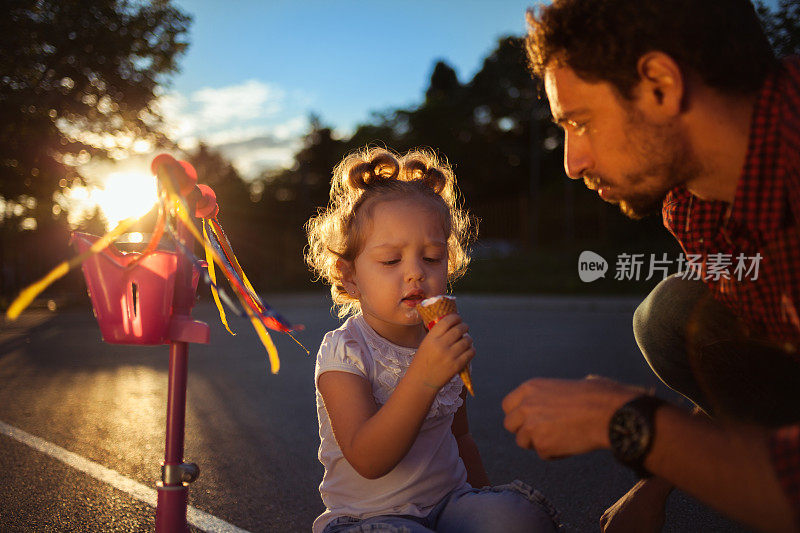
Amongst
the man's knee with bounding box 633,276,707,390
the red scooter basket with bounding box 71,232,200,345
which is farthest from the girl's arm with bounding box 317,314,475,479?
the man's knee with bounding box 633,276,707,390

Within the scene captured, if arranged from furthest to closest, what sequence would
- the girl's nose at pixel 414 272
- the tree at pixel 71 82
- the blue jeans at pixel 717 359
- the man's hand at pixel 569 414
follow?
1. the tree at pixel 71 82
2. the blue jeans at pixel 717 359
3. the girl's nose at pixel 414 272
4. the man's hand at pixel 569 414

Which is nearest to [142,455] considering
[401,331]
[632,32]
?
[401,331]

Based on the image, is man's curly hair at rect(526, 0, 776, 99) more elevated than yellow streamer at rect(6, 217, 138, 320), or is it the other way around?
man's curly hair at rect(526, 0, 776, 99)

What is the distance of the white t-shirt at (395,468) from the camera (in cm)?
196

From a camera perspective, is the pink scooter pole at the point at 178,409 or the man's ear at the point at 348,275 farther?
the man's ear at the point at 348,275

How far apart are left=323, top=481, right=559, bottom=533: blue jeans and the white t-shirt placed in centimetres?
4

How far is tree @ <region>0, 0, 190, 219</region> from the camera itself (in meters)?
16.7

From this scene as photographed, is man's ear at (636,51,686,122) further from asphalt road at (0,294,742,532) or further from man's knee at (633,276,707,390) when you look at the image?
asphalt road at (0,294,742,532)

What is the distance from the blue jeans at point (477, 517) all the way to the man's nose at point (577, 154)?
2.96 feet

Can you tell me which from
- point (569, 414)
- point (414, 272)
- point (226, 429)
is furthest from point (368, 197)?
point (226, 429)

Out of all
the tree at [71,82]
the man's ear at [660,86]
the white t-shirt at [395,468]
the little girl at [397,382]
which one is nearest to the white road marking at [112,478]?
the white t-shirt at [395,468]

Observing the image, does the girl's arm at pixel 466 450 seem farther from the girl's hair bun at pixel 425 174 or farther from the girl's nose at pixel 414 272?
the girl's hair bun at pixel 425 174

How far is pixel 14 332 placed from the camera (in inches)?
385

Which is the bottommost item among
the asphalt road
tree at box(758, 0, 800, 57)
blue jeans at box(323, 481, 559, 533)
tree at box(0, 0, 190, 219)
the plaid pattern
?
the asphalt road
